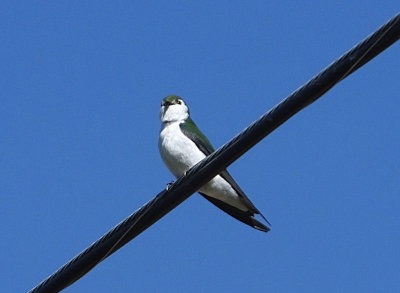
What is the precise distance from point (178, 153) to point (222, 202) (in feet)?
1.84

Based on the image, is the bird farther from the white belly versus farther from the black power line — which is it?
the black power line

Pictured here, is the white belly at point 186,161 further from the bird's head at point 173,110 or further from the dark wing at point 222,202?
the bird's head at point 173,110

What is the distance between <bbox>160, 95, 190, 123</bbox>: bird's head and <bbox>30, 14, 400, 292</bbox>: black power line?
10.8 feet

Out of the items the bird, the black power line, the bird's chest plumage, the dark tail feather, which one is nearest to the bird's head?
the bird

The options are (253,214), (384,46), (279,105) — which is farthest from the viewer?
(253,214)

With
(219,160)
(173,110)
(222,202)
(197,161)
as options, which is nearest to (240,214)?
(222,202)

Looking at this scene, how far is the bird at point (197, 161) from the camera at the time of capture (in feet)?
26.9

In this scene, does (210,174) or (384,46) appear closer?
(384,46)

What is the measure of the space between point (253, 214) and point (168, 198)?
2.80 m

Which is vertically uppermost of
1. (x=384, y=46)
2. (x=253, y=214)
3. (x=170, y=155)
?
(x=170, y=155)

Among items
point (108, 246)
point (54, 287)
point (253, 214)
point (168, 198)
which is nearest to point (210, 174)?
point (168, 198)

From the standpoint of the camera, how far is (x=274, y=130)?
4.89 m

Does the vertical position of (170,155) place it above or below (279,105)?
above

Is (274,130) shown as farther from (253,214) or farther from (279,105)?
(253,214)
